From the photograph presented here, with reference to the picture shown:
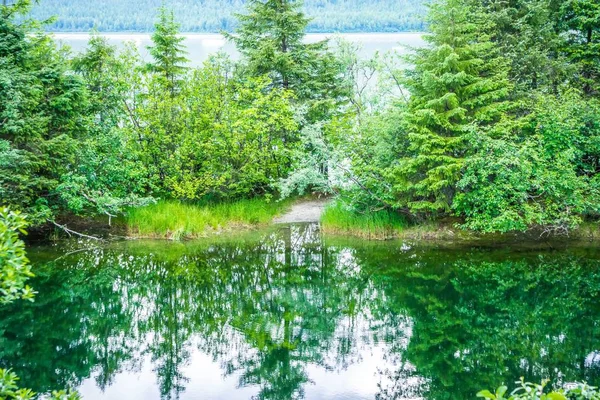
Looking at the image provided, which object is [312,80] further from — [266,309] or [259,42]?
[266,309]

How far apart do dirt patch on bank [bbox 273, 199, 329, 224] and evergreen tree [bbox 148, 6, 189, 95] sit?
6811 millimetres

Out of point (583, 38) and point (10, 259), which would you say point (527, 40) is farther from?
point (10, 259)

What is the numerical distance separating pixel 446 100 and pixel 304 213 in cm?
739

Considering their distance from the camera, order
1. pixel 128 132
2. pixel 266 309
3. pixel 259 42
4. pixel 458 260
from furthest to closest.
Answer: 1. pixel 259 42
2. pixel 128 132
3. pixel 458 260
4. pixel 266 309

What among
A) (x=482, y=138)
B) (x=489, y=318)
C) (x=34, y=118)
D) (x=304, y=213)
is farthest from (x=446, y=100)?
(x=34, y=118)

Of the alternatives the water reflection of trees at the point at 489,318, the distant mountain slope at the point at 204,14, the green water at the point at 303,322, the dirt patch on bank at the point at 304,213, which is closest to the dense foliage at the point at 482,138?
the green water at the point at 303,322

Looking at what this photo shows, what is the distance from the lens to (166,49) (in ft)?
77.4

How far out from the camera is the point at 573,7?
19.3 metres

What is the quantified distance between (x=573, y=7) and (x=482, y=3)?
10.3 feet

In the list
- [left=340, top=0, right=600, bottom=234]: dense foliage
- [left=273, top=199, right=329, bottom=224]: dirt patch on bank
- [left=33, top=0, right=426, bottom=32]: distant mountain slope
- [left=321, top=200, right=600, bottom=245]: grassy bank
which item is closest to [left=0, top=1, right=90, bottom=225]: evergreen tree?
[left=273, top=199, right=329, bottom=224]: dirt patch on bank

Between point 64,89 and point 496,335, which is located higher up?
point 64,89

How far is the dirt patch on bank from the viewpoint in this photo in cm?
2093

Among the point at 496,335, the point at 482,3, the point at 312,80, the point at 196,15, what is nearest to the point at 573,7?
the point at 482,3

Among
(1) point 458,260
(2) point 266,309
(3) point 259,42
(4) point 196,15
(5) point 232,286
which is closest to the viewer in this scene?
(2) point 266,309
